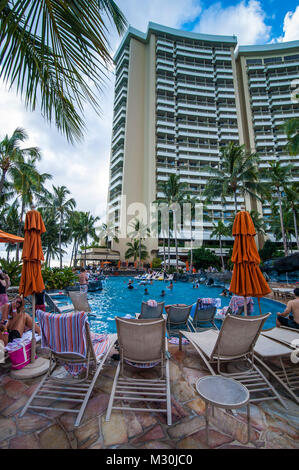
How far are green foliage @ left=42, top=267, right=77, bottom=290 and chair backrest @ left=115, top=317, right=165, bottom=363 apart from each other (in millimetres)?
9712

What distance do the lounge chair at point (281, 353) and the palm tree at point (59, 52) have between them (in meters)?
3.61

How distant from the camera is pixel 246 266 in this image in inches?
145

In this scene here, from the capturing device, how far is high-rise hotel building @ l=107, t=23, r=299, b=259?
1773 inches

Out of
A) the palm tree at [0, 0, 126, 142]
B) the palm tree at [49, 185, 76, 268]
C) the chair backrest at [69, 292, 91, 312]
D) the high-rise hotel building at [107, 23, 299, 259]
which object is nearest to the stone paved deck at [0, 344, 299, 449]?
the palm tree at [0, 0, 126, 142]

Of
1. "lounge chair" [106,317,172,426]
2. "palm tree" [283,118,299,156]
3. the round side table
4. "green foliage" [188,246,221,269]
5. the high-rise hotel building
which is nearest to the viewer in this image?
the round side table

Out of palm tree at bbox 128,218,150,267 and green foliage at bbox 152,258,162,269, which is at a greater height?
palm tree at bbox 128,218,150,267

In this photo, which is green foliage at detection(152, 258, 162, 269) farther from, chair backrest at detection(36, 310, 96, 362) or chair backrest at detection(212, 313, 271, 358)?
chair backrest at detection(36, 310, 96, 362)

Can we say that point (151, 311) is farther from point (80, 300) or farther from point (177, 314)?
point (80, 300)

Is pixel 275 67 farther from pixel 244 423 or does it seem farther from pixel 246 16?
pixel 244 423

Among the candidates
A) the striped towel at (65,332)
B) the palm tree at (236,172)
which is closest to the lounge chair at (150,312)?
the striped towel at (65,332)

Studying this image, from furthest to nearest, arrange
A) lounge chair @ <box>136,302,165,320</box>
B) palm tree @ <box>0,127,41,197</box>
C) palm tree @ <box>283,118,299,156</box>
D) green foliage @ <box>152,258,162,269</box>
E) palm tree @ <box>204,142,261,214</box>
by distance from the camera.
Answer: green foliage @ <box>152,258,162,269</box> → palm tree @ <box>204,142,261,214</box> → palm tree @ <box>0,127,41,197</box> → palm tree @ <box>283,118,299,156</box> → lounge chair @ <box>136,302,165,320</box>
